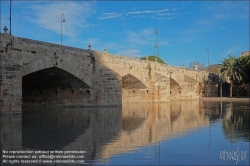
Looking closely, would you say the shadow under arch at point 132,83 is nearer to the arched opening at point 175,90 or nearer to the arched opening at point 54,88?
the arched opening at point 54,88

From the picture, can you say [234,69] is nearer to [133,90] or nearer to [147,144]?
[133,90]

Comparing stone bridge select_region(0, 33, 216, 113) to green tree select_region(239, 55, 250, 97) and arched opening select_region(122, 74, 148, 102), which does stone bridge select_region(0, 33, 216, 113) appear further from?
green tree select_region(239, 55, 250, 97)

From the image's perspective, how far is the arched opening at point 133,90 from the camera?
25.3 meters

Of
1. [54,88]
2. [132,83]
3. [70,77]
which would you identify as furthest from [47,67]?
[132,83]

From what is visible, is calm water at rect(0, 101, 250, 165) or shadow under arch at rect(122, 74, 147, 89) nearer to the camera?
calm water at rect(0, 101, 250, 165)

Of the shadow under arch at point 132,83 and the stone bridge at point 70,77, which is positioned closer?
A: the stone bridge at point 70,77

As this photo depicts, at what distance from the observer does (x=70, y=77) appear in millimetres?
18203

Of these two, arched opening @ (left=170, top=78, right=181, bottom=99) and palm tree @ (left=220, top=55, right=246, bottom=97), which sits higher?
palm tree @ (left=220, top=55, right=246, bottom=97)

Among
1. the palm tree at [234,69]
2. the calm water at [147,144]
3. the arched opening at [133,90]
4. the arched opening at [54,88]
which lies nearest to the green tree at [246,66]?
the palm tree at [234,69]

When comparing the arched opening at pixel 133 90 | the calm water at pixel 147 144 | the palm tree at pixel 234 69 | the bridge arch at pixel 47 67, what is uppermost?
the palm tree at pixel 234 69

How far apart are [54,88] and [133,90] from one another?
8.45m

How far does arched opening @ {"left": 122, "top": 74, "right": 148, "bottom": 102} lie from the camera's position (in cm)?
2533

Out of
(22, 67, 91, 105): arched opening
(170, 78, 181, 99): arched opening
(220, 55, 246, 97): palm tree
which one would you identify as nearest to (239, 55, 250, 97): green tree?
(220, 55, 246, 97): palm tree

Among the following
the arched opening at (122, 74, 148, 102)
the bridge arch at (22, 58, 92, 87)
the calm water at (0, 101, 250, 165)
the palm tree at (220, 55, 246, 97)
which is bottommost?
the calm water at (0, 101, 250, 165)
